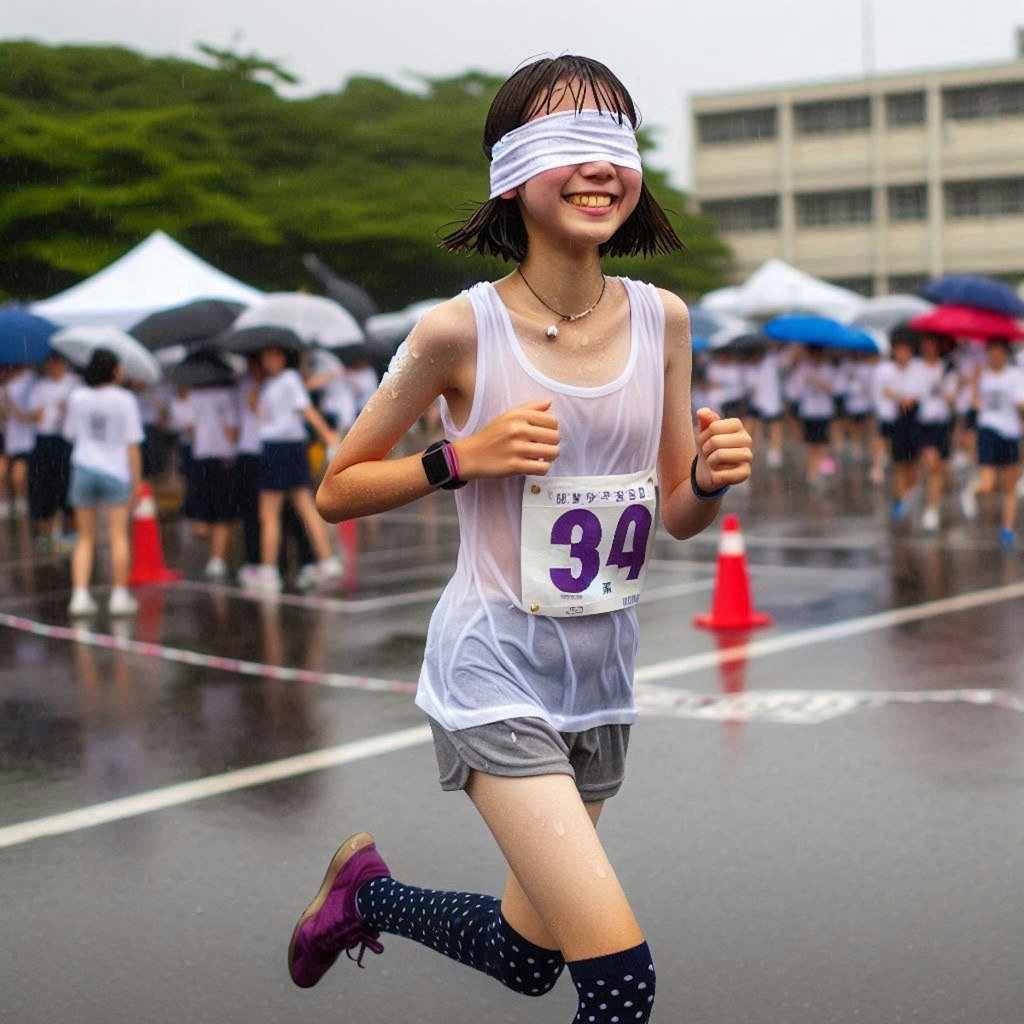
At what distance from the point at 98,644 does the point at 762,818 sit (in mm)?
5641

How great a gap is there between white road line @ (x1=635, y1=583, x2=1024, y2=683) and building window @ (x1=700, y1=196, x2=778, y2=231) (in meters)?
65.4

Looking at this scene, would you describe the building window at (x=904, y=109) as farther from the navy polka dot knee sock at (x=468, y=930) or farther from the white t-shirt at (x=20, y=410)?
the navy polka dot knee sock at (x=468, y=930)

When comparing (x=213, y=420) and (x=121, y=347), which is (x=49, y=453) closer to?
→ (x=121, y=347)

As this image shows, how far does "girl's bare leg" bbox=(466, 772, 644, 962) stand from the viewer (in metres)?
3.10

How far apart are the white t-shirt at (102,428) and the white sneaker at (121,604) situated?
2.46 feet

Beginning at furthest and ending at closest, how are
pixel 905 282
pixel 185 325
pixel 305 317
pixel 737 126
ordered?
pixel 737 126 < pixel 905 282 < pixel 185 325 < pixel 305 317

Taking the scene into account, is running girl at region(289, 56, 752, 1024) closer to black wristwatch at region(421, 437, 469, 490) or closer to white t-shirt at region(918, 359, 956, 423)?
black wristwatch at region(421, 437, 469, 490)

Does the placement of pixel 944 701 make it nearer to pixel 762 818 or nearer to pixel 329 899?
pixel 762 818

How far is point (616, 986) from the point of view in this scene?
120 inches

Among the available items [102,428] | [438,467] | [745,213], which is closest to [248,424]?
[102,428]

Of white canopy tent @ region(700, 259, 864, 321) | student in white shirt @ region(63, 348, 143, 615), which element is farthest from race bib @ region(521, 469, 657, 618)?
white canopy tent @ region(700, 259, 864, 321)

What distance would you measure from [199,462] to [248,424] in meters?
1.13

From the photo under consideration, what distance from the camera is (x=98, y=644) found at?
34.6ft

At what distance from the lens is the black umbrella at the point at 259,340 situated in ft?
41.9
